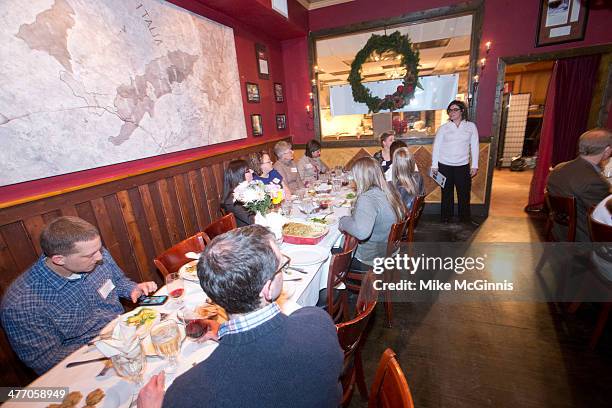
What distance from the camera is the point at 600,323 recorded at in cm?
202

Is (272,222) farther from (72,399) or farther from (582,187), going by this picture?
(582,187)

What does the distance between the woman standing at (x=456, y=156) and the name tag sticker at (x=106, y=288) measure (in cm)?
416

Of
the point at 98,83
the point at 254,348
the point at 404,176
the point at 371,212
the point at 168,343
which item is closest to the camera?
the point at 254,348

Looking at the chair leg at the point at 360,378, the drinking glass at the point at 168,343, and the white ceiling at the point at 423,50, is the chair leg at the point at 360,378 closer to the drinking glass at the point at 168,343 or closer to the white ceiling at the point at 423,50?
the drinking glass at the point at 168,343

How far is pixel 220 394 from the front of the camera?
0.70 m

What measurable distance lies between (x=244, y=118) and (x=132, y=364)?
3829mm

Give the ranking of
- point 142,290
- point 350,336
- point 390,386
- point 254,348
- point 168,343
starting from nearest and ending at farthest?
1. point 254,348
2. point 390,386
3. point 168,343
4. point 350,336
5. point 142,290

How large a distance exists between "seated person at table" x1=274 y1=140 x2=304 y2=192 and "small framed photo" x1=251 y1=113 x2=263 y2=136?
0.82 meters

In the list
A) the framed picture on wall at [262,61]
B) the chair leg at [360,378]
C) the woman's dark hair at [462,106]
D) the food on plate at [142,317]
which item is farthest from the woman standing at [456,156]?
the food on plate at [142,317]

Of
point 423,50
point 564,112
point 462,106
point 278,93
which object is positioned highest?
point 423,50

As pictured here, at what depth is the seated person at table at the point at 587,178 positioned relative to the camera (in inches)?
92.4

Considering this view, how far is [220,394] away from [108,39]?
291 cm

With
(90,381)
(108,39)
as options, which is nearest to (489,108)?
(108,39)

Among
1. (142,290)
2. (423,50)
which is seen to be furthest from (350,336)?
(423,50)
